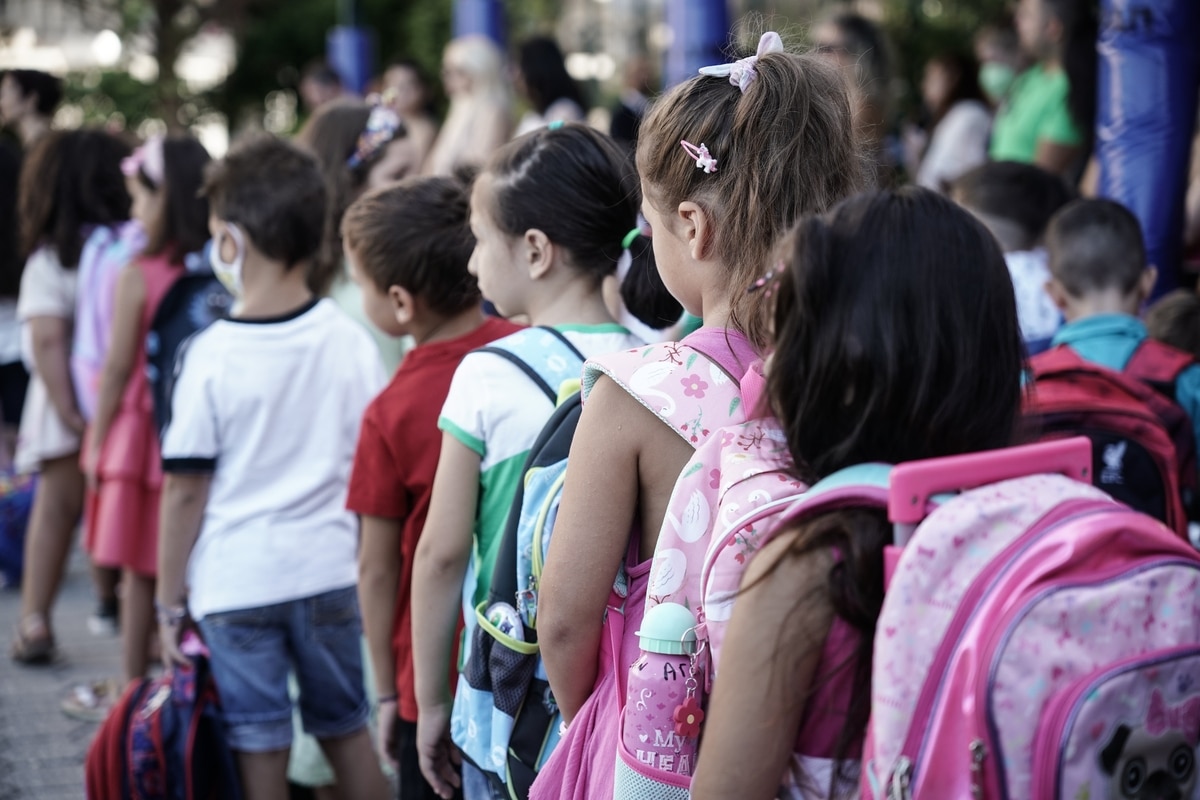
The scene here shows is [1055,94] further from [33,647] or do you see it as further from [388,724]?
[33,647]

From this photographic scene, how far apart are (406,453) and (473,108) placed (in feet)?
16.6

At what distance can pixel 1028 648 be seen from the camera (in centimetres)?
124

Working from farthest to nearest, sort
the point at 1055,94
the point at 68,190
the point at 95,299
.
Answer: the point at 1055,94
the point at 68,190
the point at 95,299

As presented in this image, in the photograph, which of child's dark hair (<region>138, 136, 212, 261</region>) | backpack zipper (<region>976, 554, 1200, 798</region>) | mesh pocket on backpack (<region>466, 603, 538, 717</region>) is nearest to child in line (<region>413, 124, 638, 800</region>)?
mesh pocket on backpack (<region>466, 603, 538, 717</region>)

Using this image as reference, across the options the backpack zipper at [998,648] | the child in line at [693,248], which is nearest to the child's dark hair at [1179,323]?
the child in line at [693,248]

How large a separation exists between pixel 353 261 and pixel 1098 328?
180 cm

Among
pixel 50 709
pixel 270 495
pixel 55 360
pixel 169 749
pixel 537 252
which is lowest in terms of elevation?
pixel 50 709

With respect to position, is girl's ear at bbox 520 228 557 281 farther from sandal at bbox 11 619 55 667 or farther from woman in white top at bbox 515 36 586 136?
woman in white top at bbox 515 36 586 136

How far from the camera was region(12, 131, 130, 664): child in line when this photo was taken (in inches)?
202

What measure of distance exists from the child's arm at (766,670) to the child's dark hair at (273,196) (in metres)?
2.14

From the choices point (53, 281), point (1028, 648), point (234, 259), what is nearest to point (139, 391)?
point (53, 281)

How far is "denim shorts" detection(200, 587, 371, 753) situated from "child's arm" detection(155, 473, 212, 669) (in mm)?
137

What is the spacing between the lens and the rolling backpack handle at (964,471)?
1.31 m

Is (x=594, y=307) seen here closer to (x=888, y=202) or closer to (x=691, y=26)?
(x=888, y=202)
